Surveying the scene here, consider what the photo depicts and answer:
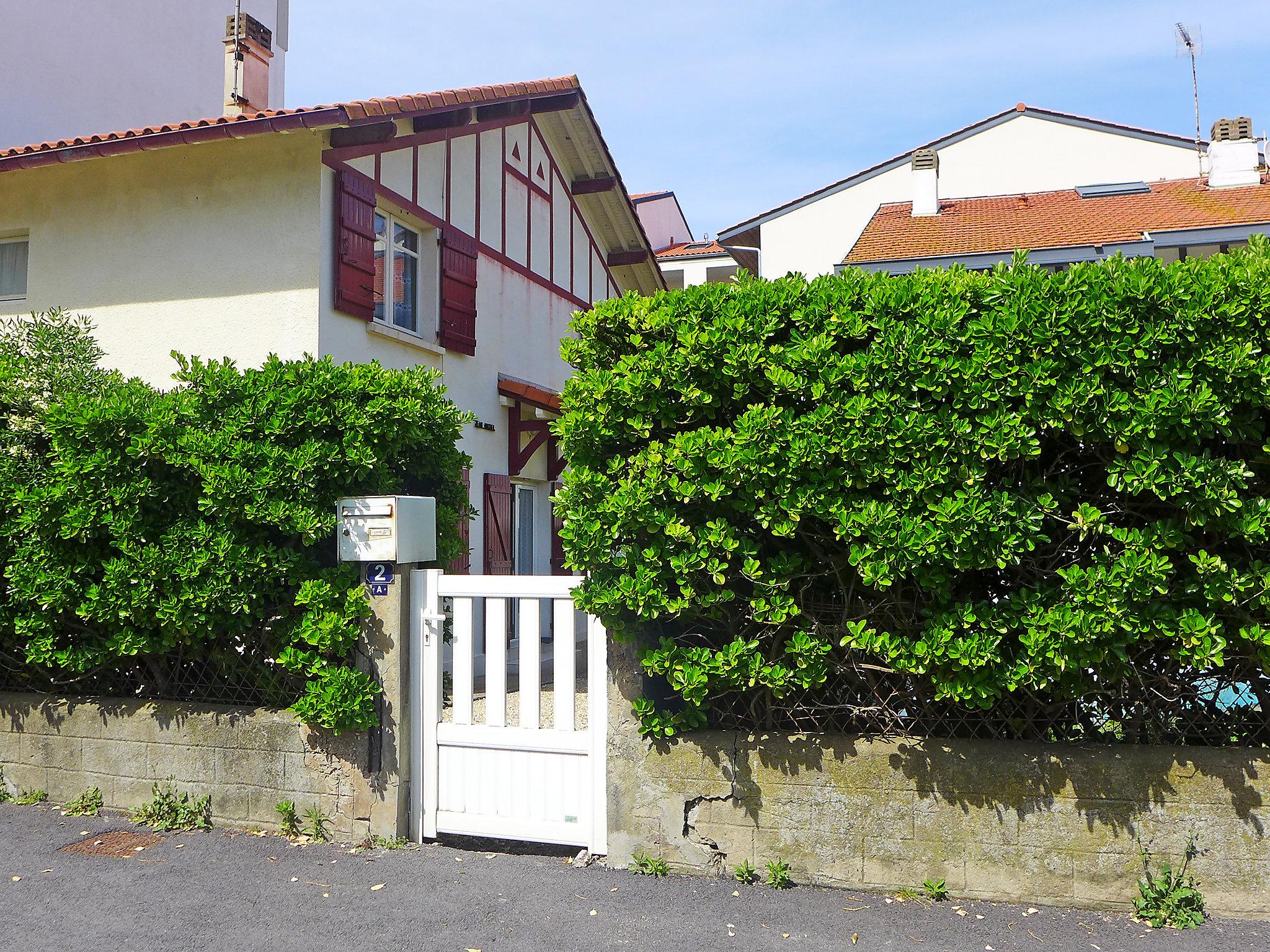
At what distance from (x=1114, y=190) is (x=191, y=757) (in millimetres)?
21076

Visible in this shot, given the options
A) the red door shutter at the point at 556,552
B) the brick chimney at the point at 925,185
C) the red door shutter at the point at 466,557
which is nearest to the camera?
the red door shutter at the point at 466,557

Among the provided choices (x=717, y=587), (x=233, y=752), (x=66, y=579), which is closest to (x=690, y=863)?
(x=717, y=587)

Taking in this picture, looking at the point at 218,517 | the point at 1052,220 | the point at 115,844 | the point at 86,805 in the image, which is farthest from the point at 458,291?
the point at 1052,220

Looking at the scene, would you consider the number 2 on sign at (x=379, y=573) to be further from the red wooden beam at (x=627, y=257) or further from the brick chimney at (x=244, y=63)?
the red wooden beam at (x=627, y=257)

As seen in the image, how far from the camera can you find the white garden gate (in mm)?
5070

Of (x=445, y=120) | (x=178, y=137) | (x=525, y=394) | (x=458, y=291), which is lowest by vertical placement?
(x=525, y=394)

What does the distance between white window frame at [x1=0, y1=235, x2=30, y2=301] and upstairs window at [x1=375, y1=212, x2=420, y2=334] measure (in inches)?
129

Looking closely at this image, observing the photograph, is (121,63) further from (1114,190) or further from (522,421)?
(1114,190)

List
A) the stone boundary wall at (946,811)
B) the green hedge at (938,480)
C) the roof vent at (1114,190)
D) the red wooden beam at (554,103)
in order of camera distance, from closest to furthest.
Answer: the green hedge at (938,480) → the stone boundary wall at (946,811) → the red wooden beam at (554,103) → the roof vent at (1114,190)

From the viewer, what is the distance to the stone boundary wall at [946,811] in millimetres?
4352

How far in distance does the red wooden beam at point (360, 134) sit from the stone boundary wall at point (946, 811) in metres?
5.68

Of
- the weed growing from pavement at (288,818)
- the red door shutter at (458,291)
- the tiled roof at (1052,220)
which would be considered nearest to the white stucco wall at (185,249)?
the red door shutter at (458,291)

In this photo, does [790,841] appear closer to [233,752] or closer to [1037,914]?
[1037,914]

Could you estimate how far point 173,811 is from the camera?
571 cm
